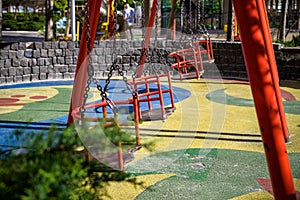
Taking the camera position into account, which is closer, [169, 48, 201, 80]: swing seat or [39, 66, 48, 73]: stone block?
[169, 48, 201, 80]: swing seat

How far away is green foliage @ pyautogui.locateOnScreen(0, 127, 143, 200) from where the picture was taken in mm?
1667

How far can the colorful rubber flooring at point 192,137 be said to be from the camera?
4477 mm

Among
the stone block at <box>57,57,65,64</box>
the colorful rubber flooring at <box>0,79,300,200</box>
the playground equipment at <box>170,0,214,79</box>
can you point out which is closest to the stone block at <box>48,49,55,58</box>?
the stone block at <box>57,57,65,64</box>

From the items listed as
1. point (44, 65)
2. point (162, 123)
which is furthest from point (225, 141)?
point (44, 65)

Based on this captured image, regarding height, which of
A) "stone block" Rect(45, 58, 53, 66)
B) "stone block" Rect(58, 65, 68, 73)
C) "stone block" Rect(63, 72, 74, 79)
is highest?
"stone block" Rect(45, 58, 53, 66)

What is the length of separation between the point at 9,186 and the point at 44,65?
426 inches

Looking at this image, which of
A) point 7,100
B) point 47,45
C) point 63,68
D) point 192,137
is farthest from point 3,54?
point 192,137

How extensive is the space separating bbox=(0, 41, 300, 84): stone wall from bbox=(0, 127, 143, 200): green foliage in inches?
359

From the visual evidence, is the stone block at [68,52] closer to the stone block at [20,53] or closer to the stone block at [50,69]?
the stone block at [50,69]

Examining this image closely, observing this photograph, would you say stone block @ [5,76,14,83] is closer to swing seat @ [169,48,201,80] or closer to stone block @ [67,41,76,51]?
stone block @ [67,41,76,51]

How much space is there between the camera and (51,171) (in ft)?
5.57

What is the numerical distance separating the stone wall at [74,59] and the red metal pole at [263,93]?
7.91m

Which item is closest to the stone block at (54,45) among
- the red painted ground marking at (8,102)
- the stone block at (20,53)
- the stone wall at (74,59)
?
the stone wall at (74,59)

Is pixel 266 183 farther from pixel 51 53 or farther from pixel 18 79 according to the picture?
pixel 51 53
